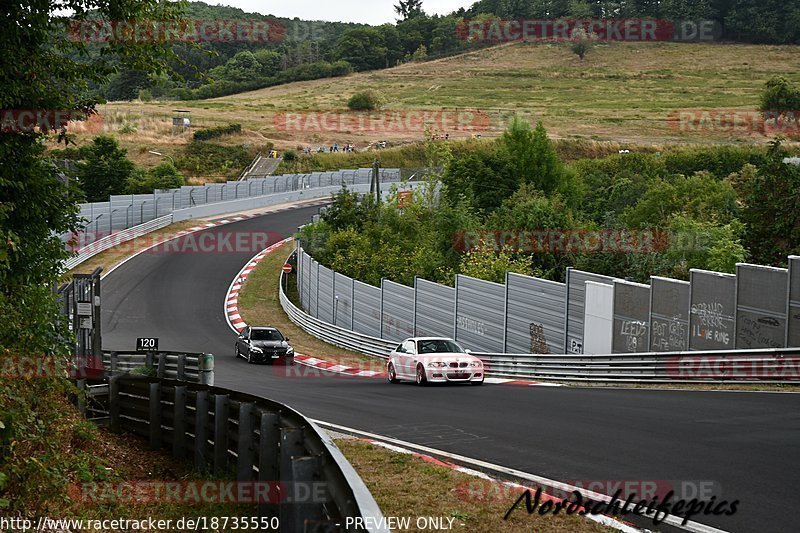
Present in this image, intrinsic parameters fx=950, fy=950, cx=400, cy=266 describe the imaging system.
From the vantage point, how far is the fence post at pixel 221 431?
12219mm

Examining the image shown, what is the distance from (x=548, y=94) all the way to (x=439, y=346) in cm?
13329

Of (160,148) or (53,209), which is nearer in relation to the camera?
(53,209)

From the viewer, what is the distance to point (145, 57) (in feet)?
49.0

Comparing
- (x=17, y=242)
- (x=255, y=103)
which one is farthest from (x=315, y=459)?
(x=255, y=103)

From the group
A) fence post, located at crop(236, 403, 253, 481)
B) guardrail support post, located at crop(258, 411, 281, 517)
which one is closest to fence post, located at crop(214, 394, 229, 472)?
fence post, located at crop(236, 403, 253, 481)

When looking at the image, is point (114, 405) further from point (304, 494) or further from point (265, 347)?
Answer: point (265, 347)

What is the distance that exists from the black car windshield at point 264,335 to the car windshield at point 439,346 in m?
11.6

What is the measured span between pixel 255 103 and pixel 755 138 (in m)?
73.9

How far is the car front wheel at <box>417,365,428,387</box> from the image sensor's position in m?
24.6

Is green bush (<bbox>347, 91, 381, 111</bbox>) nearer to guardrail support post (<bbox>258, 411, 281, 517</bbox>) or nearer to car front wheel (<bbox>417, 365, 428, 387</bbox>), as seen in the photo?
car front wheel (<bbox>417, 365, 428, 387</bbox>)

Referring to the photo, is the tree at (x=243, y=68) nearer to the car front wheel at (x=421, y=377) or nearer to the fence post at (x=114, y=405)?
the car front wheel at (x=421, y=377)

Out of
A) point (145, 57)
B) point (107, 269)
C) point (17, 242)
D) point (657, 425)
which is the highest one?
point (145, 57)

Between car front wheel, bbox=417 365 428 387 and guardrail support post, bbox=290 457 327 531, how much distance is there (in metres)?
16.0

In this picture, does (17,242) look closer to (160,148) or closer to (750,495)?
(750,495)
